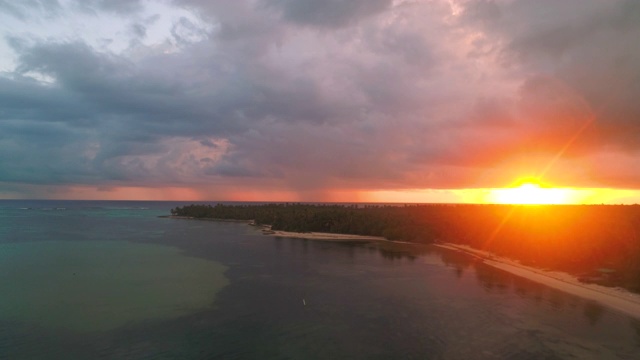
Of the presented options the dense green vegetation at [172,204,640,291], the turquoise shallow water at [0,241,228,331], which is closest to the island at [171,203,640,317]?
the dense green vegetation at [172,204,640,291]

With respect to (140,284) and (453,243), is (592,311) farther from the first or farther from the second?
(453,243)

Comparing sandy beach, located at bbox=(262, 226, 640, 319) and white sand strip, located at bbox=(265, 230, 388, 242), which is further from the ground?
white sand strip, located at bbox=(265, 230, 388, 242)

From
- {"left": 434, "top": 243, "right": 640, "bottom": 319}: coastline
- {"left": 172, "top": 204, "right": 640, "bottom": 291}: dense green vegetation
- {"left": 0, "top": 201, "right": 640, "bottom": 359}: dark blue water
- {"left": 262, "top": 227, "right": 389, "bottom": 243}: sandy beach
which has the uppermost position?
{"left": 172, "top": 204, "right": 640, "bottom": 291}: dense green vegetation

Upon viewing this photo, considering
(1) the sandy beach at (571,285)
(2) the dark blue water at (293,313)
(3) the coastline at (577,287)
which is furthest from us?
(1) the sandy beach at (571,285)

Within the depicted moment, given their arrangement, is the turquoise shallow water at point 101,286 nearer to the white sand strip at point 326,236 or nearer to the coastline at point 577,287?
the coastline at point 577,287

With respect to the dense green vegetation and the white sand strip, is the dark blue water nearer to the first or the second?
the dense green vegetation

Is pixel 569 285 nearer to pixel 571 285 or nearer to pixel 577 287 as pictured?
pixel 571 285

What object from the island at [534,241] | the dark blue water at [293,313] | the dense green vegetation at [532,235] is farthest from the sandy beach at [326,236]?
the dark blue water at [293,313]

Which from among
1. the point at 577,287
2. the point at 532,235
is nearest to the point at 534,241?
the point at 532,235
